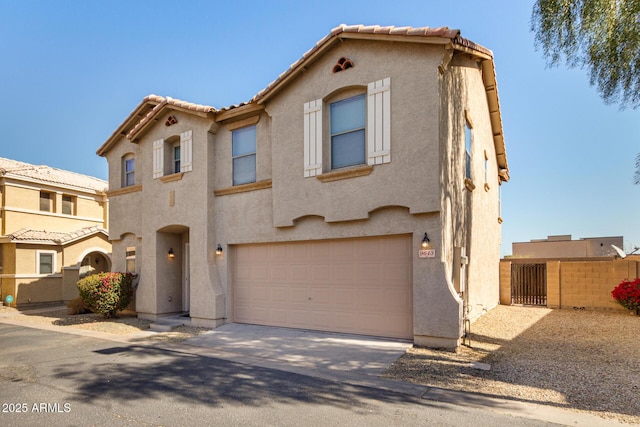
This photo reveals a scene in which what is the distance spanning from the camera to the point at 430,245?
27.2 feet

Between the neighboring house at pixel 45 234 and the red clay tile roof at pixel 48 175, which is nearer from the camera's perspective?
the neighboring house at pixel 45 234

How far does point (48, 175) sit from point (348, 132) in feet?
63.5

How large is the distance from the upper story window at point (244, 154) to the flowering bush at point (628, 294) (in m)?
12.8

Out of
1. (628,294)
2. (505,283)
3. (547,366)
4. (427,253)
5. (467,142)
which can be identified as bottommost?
(547,366)

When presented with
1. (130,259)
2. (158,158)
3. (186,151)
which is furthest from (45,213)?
(186,151)

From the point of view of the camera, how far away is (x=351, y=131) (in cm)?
965

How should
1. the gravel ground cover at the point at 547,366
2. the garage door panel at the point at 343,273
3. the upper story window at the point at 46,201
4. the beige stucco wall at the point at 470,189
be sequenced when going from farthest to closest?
1. the upper story window at the point at 46,201
2. the garage door panel at the point at 343,273
3. the beige stucco wall at the point at 470,189
4. the gravel ground cover at the point at 547,366

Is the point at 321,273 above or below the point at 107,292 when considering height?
above

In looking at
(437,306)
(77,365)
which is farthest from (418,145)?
(77,365)

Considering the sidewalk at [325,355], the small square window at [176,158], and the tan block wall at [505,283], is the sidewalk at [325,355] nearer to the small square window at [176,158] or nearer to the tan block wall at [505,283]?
the small square window at [176,158]

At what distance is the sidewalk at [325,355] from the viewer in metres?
5.21

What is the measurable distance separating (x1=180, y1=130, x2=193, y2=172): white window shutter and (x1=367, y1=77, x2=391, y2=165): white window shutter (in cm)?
622

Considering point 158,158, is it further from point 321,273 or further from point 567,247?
point 567,247

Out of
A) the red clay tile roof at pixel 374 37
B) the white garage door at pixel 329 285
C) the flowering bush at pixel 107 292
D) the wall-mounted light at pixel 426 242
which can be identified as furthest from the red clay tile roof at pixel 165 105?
the wall-mounted light at pixel 426 242
